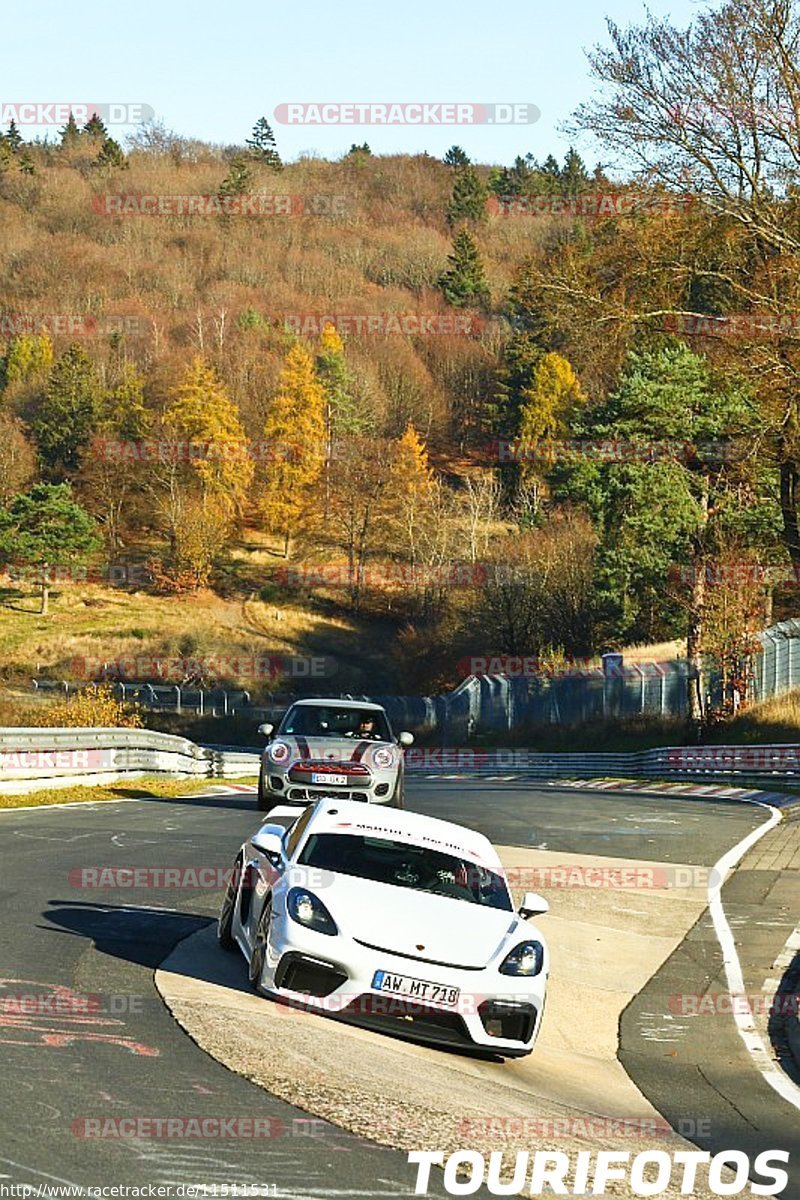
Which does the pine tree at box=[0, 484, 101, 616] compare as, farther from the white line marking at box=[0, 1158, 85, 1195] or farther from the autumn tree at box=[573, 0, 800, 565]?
the white line marking at box=[0, 1158, 85, 1195]

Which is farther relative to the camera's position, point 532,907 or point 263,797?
point 263,797

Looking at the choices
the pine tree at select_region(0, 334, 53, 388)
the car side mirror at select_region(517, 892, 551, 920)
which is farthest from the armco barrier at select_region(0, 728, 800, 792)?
the pine tree at select_region(0, 334, 53, 388)

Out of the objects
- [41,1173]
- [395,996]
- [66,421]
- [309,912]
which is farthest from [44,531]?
[41,1173]

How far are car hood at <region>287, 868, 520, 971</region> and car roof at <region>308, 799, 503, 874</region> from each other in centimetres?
63

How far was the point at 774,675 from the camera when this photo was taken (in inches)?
1850

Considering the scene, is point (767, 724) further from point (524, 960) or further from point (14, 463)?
point (14, 463)

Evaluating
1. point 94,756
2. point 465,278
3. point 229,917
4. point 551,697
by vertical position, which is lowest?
point 551,697

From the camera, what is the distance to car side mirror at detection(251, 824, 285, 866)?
35.3 feet

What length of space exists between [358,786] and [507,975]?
11.0 metres

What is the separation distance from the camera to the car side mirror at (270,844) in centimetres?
1076

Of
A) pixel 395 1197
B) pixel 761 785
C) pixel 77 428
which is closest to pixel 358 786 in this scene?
pixel 395 1197

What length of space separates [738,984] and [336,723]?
9.74 metres

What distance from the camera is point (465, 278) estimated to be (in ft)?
542

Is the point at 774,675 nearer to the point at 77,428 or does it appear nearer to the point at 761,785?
the point at 761,785
